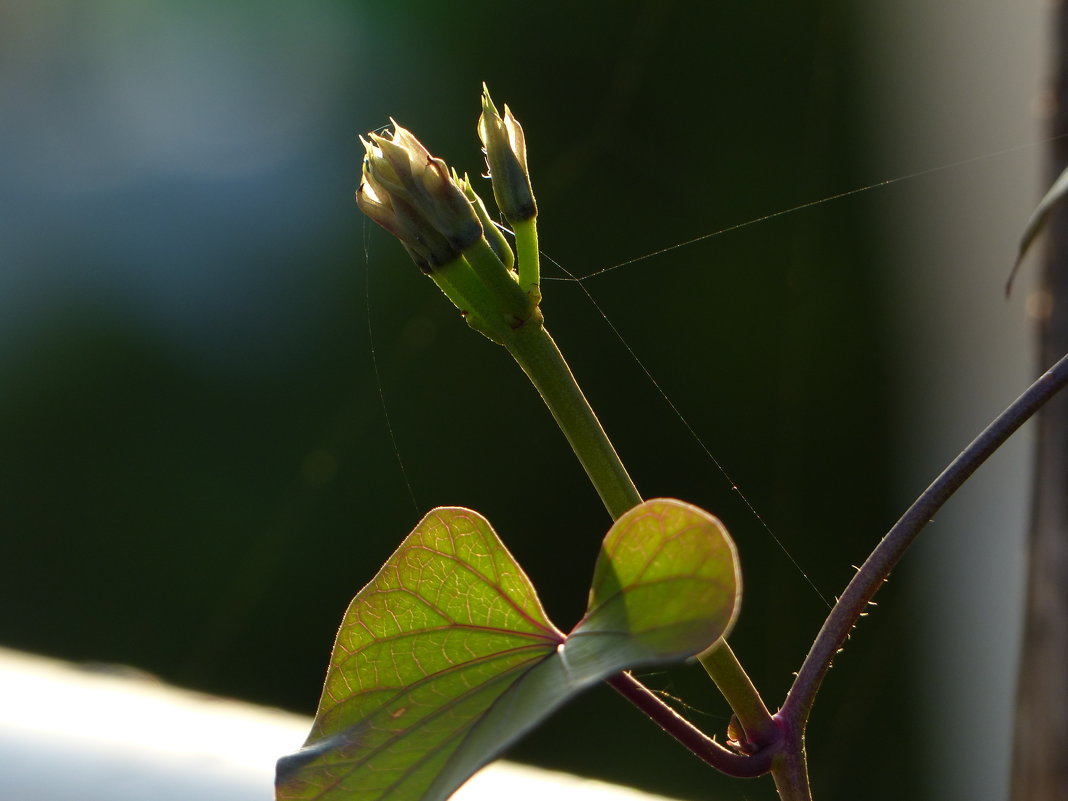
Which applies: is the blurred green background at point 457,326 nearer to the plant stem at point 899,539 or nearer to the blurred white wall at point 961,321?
the blurred white wall at point 961,321

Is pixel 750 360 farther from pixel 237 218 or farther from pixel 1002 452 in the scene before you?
pixel 237 218

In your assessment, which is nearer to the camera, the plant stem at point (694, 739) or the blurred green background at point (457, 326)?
the plant stem at point (694, 739)

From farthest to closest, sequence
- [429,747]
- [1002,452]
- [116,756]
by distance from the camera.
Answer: [1002,452], [116,756], [429,747]

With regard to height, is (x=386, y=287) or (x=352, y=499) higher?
(x=386, y=287)

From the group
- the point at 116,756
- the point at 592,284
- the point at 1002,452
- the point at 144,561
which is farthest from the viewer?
the point at 144,561

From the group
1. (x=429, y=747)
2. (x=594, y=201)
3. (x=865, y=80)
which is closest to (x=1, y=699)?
(x=429, y=747)

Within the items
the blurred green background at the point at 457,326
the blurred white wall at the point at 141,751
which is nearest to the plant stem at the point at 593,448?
the blurred white wall at the point at 141,751

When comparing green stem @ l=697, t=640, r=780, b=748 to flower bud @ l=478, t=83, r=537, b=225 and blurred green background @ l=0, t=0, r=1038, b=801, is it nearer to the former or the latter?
flower bud @ l=478, t=83, r=537, b=225
